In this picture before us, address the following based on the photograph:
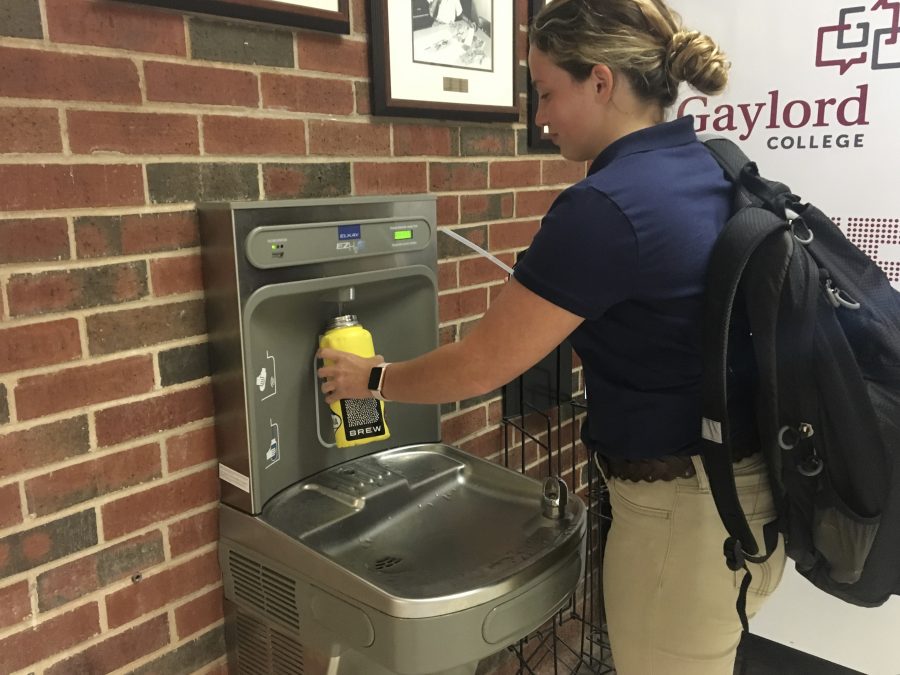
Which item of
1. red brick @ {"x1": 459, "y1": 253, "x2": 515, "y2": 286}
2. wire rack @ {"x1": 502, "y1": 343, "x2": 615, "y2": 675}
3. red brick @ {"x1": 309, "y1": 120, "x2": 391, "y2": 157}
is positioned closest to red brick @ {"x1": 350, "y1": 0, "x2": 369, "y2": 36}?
red brick @ {"x1": 309, "y1": 120, "x2": 391, "y2": 157}

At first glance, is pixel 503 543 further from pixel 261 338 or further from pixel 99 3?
pixel 99 3

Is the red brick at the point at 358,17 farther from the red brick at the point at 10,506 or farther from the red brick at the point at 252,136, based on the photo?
the red brick at the point at 10,506

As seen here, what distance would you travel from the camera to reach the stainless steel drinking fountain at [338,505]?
115 cm

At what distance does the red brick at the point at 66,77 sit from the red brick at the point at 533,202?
997mm

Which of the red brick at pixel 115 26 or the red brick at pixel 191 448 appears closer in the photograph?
the red brick at pixel 115 26

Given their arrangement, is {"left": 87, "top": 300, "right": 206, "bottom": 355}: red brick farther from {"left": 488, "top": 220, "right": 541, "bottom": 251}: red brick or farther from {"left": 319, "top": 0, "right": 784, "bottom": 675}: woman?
{"left": 488, "top": 220, "right": 541, "bottom": 251}: red brick

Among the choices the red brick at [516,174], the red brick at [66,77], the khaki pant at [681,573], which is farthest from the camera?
the red brick at [516,174]

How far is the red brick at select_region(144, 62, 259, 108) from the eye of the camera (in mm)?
1146

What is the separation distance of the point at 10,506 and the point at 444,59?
1.15 meters

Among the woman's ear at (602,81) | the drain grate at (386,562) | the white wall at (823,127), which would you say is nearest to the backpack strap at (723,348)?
the woman's ear at (602,81)

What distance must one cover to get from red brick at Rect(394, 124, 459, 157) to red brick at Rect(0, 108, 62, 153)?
67cm

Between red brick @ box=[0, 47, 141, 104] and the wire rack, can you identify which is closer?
red brick @ box=[0, 47, 141, 104]

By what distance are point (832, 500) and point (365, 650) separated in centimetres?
71

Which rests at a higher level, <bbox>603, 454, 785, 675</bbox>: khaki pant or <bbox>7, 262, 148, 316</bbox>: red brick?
<bbox>7, 262, 148, 316</bbox>: red brick
